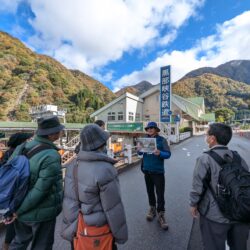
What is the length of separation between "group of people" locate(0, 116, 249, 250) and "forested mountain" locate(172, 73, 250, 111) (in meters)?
92.5

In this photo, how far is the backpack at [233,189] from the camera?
1.48m

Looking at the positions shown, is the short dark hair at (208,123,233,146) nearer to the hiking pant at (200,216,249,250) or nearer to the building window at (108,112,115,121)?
the hiking pant at (200,216,249,250)

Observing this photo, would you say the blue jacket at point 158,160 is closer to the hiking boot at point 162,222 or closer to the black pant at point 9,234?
the hiking boot at point 162,222

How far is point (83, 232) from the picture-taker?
1.50 m

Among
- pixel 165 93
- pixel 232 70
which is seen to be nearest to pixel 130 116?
pixel 165 93

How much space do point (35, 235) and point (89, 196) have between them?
0.85 metres

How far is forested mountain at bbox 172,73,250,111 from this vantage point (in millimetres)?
90438

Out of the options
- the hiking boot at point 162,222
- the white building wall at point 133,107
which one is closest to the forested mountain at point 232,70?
the white building wall at point 133,107

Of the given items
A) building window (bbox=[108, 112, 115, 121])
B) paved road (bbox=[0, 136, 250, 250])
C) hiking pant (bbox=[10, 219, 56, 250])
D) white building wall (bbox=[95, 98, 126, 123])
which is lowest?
paved road (bbox=[0, 136, 250, 250])

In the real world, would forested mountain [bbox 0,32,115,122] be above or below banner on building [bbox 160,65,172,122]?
above

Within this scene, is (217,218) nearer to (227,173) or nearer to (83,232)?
(227,173)

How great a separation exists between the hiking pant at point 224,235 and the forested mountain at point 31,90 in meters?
43.6

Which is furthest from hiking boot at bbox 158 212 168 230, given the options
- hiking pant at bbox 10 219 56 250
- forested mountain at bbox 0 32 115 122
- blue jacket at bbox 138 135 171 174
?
forested mountain at bbox 0 32 115 122

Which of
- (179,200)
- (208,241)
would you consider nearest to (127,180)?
(179,200)
